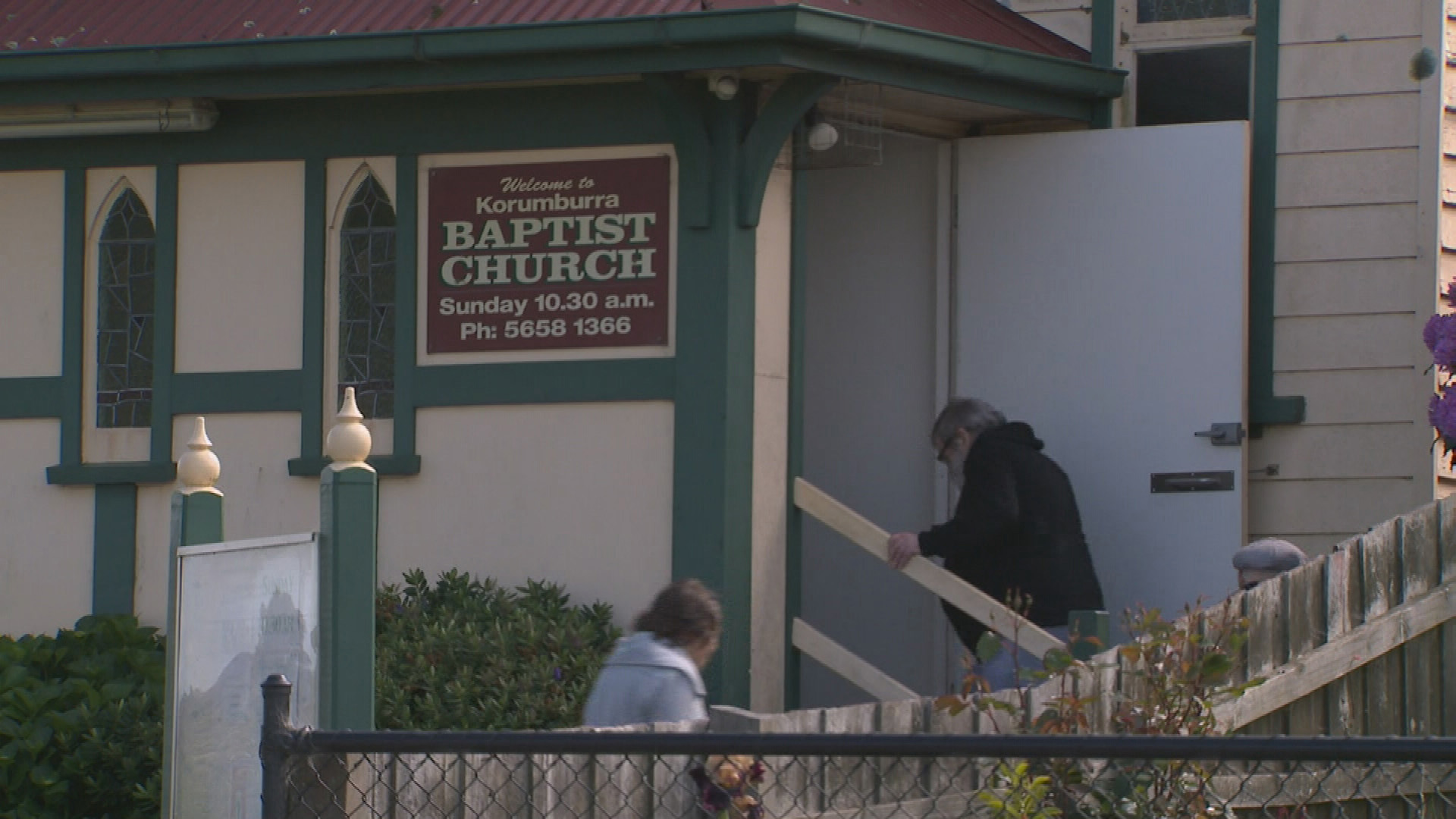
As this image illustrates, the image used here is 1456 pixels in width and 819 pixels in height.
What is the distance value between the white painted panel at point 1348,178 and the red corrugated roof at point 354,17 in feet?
3.84

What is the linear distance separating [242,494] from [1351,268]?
4981 millimetres

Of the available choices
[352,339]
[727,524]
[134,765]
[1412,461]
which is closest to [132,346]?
[352,339]

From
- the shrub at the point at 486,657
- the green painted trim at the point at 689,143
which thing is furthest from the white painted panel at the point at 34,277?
the green painted trim at the point at 689,143

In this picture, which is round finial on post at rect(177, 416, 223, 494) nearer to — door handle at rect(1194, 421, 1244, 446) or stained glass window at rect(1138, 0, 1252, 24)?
door handle at rect(1194, 421, 1244, 446)

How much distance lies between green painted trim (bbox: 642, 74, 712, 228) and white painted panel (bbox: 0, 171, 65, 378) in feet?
9.77

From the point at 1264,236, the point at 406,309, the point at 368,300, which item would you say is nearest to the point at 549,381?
the point at 406,309

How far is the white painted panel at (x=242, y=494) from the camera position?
9.59 metres

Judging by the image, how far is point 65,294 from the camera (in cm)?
994

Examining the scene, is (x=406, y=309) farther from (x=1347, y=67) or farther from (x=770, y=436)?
(x=1347, y=67)

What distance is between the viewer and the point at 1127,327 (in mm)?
9539

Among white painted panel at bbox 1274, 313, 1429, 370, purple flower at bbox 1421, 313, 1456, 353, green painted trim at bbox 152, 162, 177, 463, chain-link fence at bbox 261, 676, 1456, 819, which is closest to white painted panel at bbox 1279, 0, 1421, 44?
white painted panel at bbox 1274, 313, 1429, 370

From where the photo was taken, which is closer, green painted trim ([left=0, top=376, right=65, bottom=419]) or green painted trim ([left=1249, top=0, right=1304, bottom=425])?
green painted trim ([left=1249, top=0, right=1304, bottom=425])

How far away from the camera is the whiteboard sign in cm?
651

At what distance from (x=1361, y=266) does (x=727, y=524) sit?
10.2 feet
